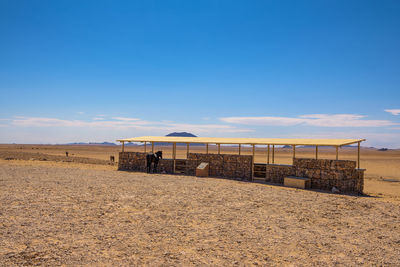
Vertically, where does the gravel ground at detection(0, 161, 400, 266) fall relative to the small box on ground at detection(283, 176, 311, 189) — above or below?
below

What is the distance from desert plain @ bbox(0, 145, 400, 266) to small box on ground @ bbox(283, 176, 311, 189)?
12.8 feet

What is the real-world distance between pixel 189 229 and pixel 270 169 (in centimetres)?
1304

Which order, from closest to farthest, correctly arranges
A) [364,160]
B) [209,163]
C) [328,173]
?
[328,173], [209,163], [364,160]

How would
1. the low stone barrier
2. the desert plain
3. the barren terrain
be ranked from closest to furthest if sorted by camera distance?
the desert plain → the low stone barrier → the barren terrain

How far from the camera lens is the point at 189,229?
9.18 meters

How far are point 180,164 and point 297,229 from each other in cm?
1671

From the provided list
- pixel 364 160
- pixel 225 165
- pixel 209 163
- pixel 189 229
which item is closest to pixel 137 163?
pixel 209 163

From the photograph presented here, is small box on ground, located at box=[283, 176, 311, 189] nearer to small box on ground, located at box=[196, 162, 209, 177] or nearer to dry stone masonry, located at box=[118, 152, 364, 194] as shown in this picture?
dry stone masonry, located at box=[118, 152, 364, 194]

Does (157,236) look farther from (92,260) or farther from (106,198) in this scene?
(106,198)

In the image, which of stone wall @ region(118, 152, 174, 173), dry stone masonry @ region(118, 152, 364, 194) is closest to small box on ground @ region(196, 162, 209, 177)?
dry stone masonry @ region(118, 152, 364, 194)

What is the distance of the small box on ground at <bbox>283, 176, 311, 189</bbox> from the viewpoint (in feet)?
61.9

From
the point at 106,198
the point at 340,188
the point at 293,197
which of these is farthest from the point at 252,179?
the point at 106,198

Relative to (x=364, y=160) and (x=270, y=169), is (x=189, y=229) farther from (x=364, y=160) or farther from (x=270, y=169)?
(x=364, y=160)

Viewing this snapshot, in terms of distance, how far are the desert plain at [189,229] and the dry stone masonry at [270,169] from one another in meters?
3.54
